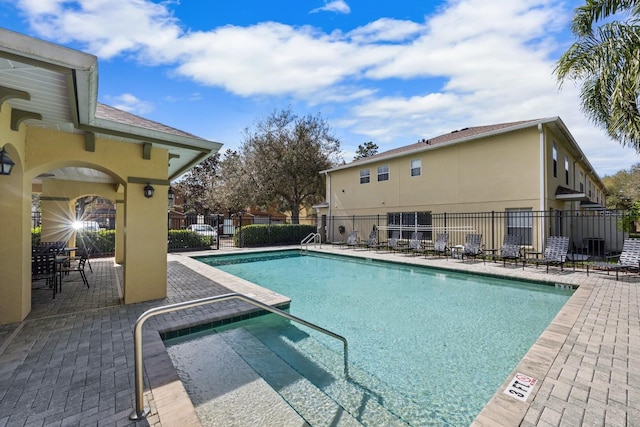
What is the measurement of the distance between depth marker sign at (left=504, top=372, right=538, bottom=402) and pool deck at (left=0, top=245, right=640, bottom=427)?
0.05 metres

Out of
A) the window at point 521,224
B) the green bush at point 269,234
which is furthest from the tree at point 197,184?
the window at point 521,224

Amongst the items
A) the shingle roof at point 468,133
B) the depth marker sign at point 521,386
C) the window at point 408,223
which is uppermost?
the shingle roof at point 468,133

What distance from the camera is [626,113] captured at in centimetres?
864

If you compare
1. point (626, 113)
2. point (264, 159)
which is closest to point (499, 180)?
point (626, 113)

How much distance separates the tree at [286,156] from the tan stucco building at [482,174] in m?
5.07

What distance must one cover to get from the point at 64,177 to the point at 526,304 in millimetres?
13808

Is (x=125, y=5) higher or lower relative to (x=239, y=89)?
lower

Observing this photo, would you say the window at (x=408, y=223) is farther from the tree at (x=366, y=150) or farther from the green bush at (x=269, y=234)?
the tree at (x=366, y=150)

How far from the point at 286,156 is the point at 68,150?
1799 cm

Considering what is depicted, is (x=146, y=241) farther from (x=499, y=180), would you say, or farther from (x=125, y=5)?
(x=499, y=180)

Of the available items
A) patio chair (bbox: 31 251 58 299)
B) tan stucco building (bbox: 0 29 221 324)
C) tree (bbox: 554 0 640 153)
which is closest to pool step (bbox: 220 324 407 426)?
tan stucco building (bbox: 0 29 221 324)

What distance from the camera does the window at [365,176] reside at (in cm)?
1883

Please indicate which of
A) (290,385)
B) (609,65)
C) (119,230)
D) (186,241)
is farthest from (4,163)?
(609,65)

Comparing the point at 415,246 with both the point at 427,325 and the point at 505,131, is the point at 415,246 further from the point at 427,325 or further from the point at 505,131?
the point at 427,325
